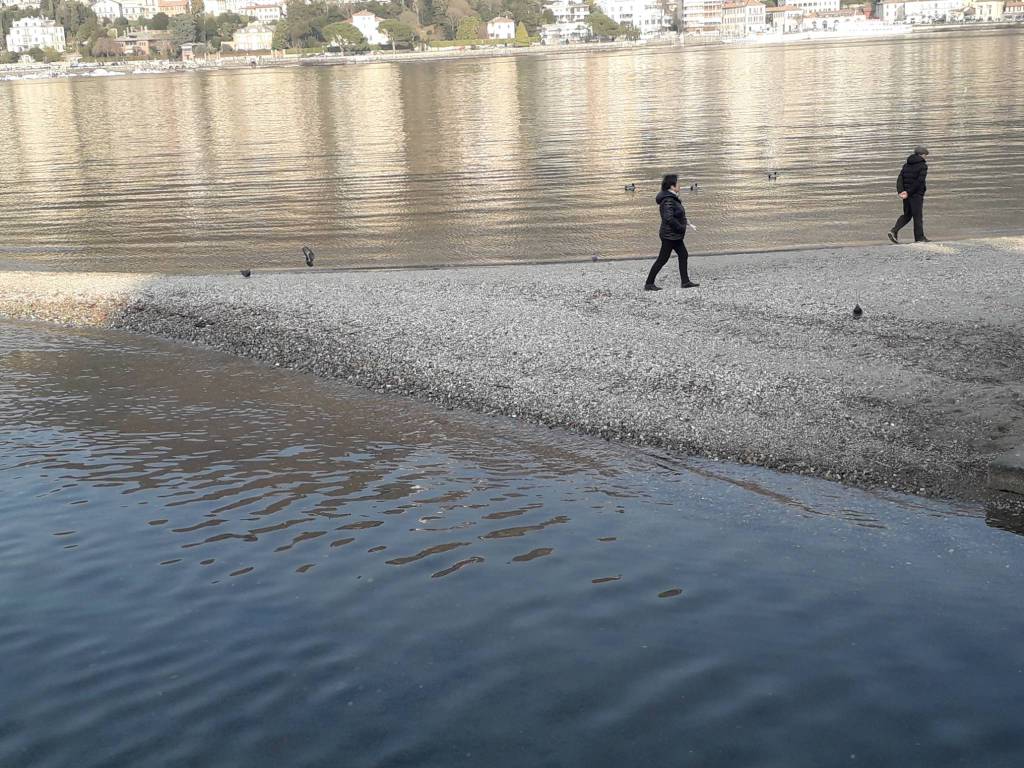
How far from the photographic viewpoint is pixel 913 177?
19859mm

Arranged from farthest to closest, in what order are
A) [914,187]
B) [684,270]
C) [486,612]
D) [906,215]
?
[906,215]
[914,187]
[684,270]
[486,612]

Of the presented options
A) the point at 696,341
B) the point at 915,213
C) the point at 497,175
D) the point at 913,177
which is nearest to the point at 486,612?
the point at 696,341

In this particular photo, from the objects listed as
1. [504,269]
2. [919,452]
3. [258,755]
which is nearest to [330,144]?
[504,269]

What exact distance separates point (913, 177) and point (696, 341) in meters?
8.03

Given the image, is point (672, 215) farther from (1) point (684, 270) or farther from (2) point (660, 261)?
(1) point (684, 270)

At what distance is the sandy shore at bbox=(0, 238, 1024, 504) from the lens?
1133 centimetres

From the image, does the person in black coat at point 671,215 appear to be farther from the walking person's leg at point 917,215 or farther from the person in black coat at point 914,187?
the walking person's leg at point 917,215

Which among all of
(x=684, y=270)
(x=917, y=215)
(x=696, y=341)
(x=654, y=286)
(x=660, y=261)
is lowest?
(x=696, y=341)

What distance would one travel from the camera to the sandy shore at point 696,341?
1133 centimetres

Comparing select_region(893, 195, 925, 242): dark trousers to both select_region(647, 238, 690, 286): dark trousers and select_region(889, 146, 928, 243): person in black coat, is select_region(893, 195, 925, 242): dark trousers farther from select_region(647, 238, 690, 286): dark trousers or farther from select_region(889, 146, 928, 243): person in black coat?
select_region(647, 238, 690, 286): dark trousers

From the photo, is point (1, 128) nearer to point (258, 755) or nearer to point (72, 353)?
point (72, 353)

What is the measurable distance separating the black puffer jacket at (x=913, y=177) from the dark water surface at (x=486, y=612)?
36.6 feet

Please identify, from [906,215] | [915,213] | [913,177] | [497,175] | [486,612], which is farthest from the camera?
[497,175]

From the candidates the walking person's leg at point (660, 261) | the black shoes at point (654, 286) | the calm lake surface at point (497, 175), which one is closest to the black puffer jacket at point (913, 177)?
the calm lake surface at point (497, 175)
